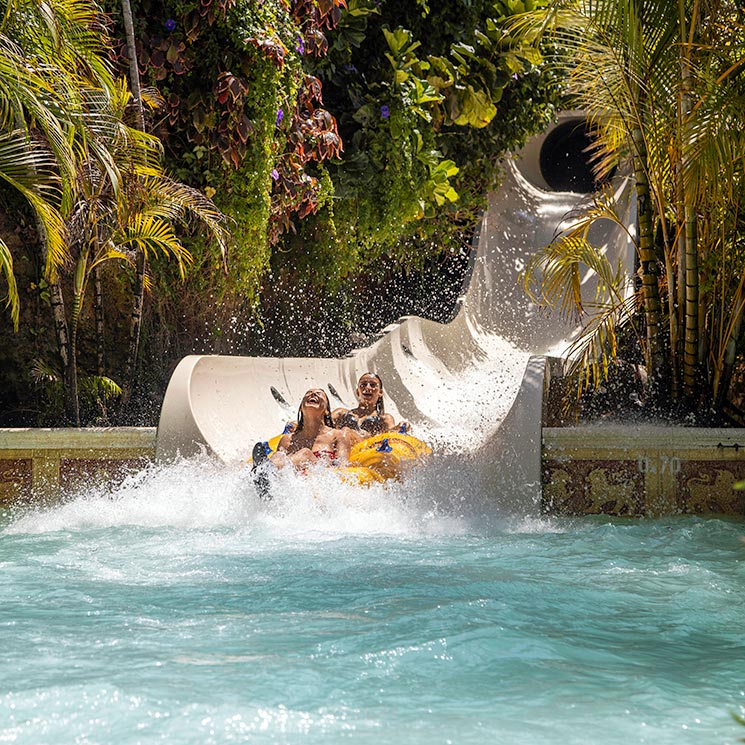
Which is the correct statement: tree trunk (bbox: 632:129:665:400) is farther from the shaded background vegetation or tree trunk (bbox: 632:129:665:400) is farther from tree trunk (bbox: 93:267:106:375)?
tree trunk (bbox: 93:267:106:375)

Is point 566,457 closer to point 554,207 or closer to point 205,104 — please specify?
point 205,104

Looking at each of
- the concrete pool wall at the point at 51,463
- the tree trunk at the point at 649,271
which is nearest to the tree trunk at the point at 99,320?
the concrete pool wall at the point at 51,463

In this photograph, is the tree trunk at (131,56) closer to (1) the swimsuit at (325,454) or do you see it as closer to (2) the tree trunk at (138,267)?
(2) the tree trunk at (138,267)

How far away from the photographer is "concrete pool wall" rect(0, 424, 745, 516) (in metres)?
5.93

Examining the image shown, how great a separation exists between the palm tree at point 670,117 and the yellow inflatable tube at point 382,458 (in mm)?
1831

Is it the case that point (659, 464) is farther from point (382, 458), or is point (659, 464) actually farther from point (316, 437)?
point (316, 437)

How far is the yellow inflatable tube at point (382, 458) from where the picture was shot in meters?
6.14

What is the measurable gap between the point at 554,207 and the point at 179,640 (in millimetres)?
12790

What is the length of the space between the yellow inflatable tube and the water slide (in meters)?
0.32

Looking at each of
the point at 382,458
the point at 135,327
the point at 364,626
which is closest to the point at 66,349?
the point at 135,327

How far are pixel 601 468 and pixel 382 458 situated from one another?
124 cm

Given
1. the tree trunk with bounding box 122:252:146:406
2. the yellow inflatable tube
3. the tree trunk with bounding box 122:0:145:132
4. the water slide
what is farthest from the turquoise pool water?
the tree trunk with bounding box 122:0:145:132

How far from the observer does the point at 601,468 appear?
20.0 ft

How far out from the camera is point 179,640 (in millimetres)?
3381
